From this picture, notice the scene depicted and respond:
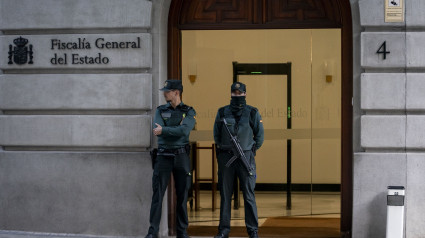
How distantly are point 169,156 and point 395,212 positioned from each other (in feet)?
9.80

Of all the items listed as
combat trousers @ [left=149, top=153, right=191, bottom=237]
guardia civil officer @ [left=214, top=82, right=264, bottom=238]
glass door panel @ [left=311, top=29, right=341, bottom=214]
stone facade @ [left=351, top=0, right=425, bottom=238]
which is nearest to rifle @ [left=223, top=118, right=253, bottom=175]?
guardia civil officer @ [left=214, top=82, right=264, bottom=238]

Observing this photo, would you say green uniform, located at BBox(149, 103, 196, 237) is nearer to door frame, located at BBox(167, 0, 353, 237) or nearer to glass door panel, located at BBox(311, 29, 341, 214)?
door frame, located at BBox(167, 0, 353, 237)

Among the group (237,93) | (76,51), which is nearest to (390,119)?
(237,93)

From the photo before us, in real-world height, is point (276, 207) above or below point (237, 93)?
below

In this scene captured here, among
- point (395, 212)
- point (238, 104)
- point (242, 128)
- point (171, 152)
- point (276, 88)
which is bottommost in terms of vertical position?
point (395, 212)

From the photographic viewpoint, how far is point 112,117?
10.6m

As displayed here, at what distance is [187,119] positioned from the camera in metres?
9.77

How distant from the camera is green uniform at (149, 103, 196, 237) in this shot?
971 cm

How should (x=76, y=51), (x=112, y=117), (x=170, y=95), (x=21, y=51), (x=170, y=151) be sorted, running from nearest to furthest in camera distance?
(x=170, y=151), (x=170, y=95), (x=112, y=117), (x=76, y=51), (x=21, y=51)

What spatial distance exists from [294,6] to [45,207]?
184 inches

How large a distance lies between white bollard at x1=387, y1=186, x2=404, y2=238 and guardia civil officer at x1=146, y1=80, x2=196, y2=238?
263 cm

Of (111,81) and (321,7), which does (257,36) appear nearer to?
(321,7)

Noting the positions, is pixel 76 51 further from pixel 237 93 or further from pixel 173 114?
pixel 237 93

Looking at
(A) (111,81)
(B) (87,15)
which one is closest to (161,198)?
(A) (111,81)
